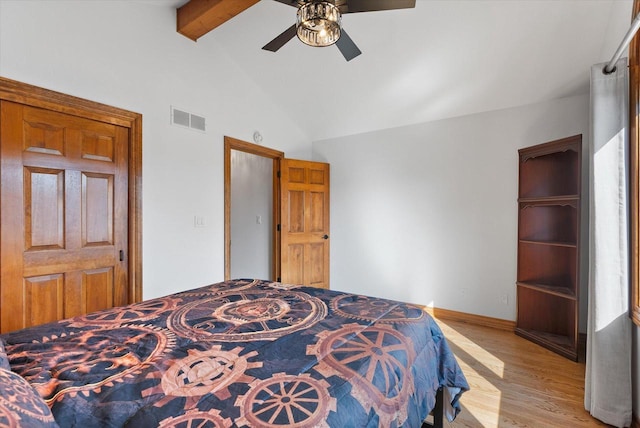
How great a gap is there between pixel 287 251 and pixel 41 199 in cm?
251

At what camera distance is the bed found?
75 cm

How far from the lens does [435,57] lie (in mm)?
2875

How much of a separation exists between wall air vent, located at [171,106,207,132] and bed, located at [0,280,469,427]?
1.88 metres

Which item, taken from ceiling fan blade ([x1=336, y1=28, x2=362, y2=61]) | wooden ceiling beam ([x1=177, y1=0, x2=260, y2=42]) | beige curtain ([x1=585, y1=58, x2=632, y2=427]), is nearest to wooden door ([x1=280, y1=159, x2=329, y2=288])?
wooden ceiling beam ([x1=177, y1=0, x2=260, y2=42])

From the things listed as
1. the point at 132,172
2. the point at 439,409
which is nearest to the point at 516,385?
the point at 439,409

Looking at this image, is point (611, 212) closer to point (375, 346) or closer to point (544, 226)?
point (544, 226)

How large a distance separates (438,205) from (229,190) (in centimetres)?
244

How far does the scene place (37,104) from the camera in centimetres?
208

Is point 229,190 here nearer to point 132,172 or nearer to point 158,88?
point 132,172

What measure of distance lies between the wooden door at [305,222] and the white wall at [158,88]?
86 cm

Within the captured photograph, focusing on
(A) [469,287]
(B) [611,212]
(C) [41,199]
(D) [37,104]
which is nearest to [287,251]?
(A) [469,287]

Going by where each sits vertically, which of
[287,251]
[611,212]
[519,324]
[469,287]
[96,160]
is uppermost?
[96,160]

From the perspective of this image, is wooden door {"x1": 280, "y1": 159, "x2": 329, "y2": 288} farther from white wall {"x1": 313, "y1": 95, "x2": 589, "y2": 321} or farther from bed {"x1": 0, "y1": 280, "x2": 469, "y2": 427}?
bed {"x1": 0, "y1": 280, "x2": 469, "y2": 427}

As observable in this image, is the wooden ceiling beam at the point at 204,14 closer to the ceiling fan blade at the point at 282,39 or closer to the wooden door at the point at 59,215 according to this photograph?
the ceiling fan blade at the point at 282,39
